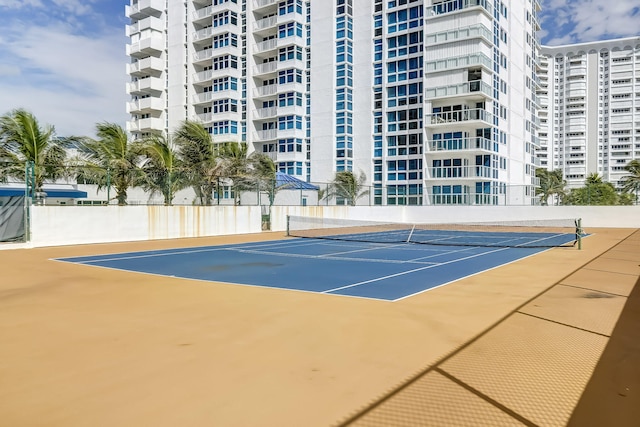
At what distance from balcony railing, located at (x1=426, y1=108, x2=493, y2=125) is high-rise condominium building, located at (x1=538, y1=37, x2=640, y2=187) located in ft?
239

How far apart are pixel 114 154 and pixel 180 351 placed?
21011 millimetres

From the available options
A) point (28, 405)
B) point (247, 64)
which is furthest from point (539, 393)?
point (247, 64)

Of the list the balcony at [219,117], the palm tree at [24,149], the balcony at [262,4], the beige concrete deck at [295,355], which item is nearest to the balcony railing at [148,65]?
the balcony at [219,117]

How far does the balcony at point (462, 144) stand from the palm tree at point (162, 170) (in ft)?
88.5

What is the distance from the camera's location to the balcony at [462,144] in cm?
4312

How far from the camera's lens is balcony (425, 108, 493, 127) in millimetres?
43372

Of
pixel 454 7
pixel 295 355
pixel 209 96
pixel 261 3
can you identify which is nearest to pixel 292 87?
pixel 261 3

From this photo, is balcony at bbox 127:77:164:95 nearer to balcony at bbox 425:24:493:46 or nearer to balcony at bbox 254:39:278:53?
balcony at bbox 254:39:278:53

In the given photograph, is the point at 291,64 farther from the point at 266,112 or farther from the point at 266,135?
the point at 266,135

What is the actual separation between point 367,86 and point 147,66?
32364 mm

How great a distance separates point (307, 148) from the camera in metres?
54.9

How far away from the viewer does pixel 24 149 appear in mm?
20047

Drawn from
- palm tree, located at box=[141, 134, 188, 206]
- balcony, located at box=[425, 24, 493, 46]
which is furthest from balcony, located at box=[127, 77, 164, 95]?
palm tree, located at box=[141, 134, 188, 206]

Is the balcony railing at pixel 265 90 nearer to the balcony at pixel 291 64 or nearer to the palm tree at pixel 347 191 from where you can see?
the balcony at pixel 291 64
